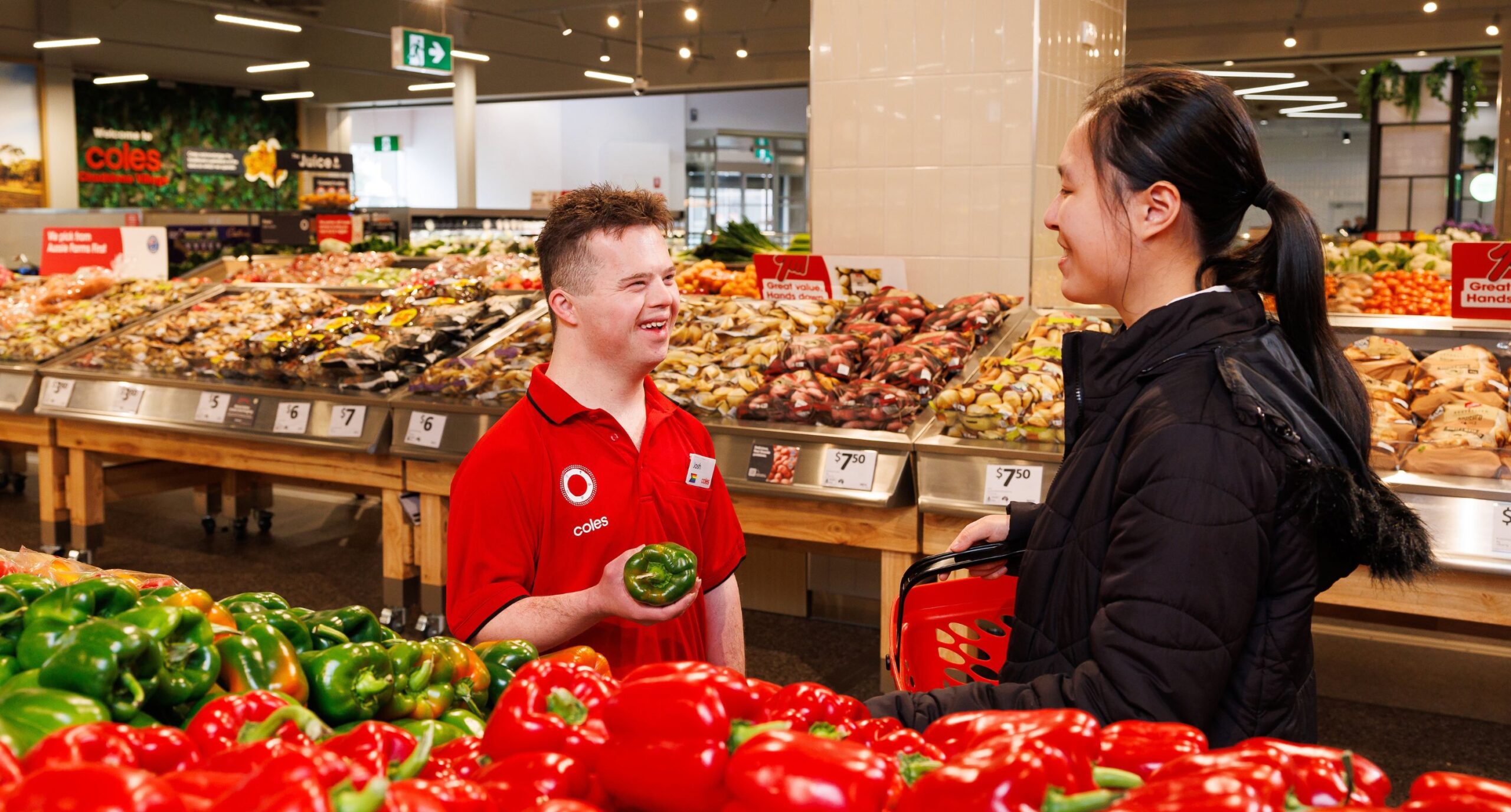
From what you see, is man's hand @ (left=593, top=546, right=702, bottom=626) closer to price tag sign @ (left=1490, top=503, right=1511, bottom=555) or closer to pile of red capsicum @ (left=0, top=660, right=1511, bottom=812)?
pile of red capsicum @ (left=0, top=660, right=1511, bottom=812)

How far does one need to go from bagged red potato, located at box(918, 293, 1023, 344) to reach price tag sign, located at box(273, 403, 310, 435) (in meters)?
2.21

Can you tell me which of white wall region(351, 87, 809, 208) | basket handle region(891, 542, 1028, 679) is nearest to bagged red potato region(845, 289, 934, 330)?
basket handle region(891, 542, 1028, 679)

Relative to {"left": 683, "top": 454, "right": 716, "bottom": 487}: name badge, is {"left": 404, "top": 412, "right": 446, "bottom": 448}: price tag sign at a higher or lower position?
lower

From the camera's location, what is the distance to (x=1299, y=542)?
51.8 inches

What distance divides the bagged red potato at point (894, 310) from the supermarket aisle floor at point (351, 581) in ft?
3.81

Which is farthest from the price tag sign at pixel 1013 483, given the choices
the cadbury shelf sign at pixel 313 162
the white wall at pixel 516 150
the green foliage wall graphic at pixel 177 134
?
the white wall at pixel 516 150

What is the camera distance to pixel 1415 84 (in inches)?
430

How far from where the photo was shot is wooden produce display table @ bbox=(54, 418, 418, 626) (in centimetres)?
429

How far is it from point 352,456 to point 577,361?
252 cm

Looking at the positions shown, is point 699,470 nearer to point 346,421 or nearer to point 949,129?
point 346,421

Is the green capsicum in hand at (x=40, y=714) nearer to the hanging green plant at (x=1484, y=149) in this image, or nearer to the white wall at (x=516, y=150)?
the hanging green plant at (x=1484, y=149)

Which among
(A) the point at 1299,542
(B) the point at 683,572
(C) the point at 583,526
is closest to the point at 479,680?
Result: (B) the point at 683,572

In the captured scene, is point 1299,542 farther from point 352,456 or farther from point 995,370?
point 352,456

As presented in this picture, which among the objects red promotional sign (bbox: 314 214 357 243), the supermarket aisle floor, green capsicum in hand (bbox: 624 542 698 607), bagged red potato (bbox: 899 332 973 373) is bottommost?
the supermarket aisle floor
